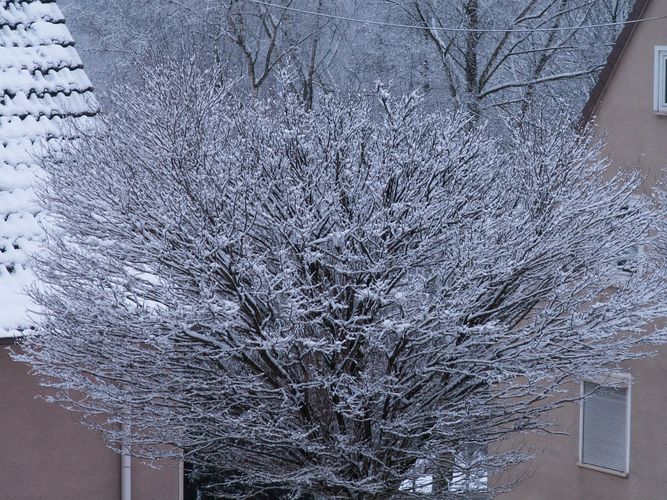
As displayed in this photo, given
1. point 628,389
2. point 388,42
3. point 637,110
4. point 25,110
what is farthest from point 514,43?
point 25,110

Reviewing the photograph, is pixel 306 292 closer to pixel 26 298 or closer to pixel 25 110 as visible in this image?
pixel 26 298

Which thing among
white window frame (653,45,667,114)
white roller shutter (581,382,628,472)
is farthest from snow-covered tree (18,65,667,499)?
white roller shutter (581,382,628,472)

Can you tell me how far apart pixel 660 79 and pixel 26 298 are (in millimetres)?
7477

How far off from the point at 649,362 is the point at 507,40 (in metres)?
11.1

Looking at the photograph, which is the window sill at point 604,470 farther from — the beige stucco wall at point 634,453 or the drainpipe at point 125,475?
the drainpipe at point 125,475

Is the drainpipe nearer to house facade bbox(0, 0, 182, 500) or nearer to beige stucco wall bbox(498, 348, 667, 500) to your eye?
house facade bbox(0, 0, 182, 500)

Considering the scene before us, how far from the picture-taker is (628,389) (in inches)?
525

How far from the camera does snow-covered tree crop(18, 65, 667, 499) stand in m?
9.41

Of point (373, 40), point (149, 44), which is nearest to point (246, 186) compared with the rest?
point (149, 44)

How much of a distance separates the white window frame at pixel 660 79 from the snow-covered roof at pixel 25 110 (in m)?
6.25

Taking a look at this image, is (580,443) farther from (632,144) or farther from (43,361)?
(43,361)

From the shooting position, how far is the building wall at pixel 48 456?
908cm

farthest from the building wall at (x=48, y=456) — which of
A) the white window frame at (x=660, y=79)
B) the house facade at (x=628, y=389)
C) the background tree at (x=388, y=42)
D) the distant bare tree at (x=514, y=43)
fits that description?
the distant bare tree at (x=514, y=43)

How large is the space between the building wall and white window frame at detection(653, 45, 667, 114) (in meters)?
6.88
